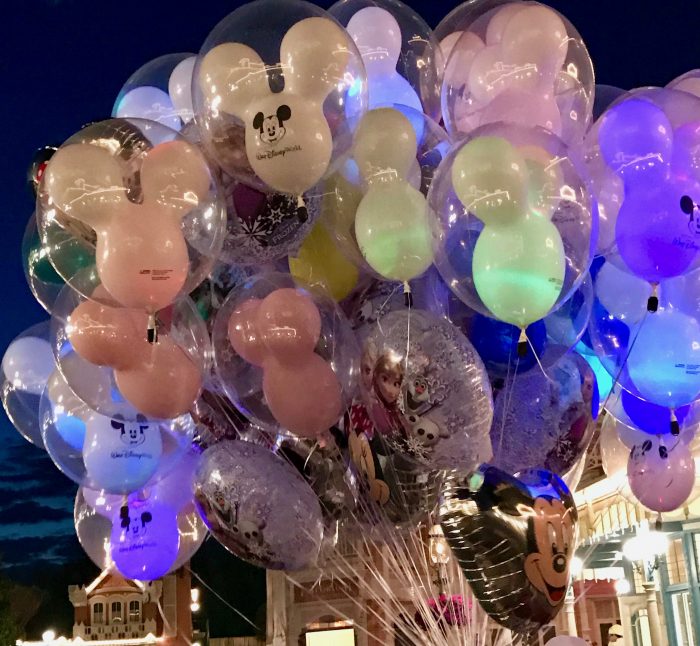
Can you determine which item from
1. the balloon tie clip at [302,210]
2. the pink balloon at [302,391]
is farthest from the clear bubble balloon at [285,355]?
the balloon tie clip at [302,210]

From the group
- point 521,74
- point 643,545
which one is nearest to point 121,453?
point 521,74

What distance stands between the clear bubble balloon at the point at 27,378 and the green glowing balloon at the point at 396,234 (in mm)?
1563

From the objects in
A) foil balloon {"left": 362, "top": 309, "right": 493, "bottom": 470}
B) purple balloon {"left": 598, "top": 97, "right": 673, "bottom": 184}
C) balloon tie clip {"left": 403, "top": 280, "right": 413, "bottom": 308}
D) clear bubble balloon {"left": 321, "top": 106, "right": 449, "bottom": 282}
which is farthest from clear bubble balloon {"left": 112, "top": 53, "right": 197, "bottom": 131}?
purple balloon {"left": 598, "top": 97, "right": 673, "bottom": 184}

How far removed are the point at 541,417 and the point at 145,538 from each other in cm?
162

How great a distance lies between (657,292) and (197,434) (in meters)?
1.79

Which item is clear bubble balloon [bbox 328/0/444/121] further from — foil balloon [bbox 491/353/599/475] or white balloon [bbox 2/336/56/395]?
white balloon [bbox 2/336/56/395]

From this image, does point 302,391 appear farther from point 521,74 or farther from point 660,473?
point 660,473

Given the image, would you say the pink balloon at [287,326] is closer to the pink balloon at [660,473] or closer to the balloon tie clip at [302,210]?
the balloon tie clip at [302,210]

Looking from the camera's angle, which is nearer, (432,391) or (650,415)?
(432,391)

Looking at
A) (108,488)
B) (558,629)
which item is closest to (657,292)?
(108,488)

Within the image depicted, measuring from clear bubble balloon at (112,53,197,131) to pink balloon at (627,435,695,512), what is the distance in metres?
2.17

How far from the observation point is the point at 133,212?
2.41 meters

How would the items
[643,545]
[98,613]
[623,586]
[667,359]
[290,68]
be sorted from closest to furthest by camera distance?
[290,68] < [667,359] < [643,545] < [623,586] < [98,613]

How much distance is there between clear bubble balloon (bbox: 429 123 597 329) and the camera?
2357 millimetres
